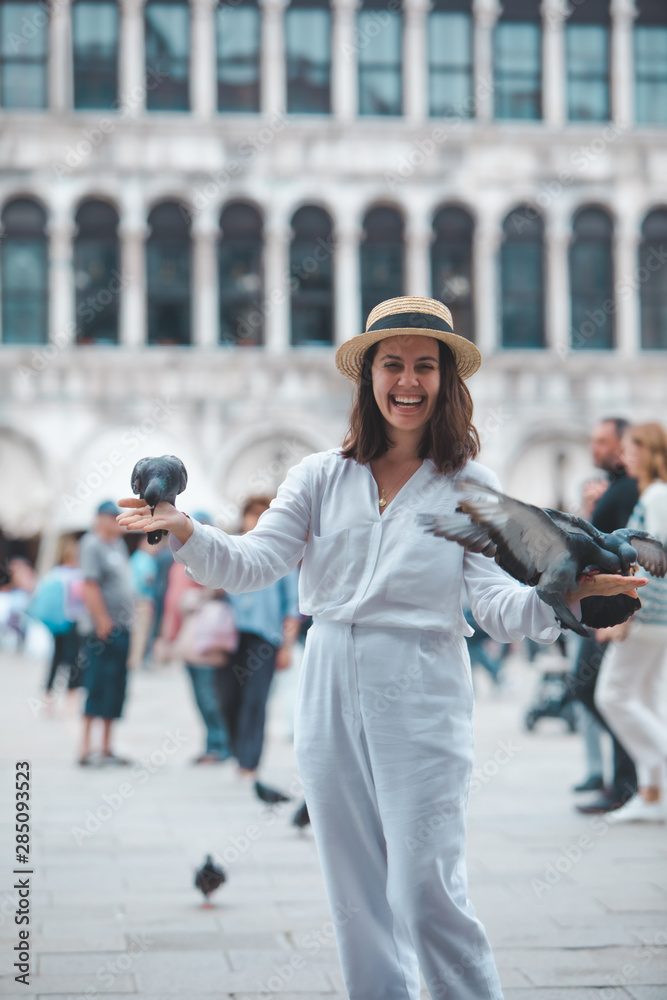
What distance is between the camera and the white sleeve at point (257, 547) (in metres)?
3.15

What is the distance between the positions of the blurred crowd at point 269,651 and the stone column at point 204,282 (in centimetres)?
1209

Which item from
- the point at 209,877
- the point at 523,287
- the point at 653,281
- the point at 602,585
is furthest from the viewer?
the point at 653,281

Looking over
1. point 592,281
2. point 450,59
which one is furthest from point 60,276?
point 592,281

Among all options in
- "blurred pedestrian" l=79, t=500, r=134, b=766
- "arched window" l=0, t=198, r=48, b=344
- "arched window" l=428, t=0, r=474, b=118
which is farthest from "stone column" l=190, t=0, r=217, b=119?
"blurred pedestrian" l=79, t=500, r=134, b=766

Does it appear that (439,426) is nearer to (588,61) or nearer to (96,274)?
(96,274)

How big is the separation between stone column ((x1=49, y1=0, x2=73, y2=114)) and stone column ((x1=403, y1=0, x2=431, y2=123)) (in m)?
6.25

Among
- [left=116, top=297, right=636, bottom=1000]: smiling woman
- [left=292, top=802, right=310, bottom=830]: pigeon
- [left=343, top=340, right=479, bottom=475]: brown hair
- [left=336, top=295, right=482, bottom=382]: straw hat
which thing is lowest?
[left=292, top=802, right=310, bottom=830]: pigeon

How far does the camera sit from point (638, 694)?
7121mm

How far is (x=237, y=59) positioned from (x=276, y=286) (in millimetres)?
4360

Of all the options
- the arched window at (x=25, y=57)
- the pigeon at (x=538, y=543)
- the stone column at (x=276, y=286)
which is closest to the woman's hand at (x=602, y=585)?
the pigeon at (x=538, y=543)

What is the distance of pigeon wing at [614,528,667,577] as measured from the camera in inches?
124

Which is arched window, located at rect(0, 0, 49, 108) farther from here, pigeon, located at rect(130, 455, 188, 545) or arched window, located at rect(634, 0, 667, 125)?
pigeon, located at rect(130, 455, 188, 545)

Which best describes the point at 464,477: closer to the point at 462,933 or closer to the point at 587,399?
the point at 462,933

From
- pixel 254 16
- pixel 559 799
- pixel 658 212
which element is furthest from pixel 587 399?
pixel 559 799
